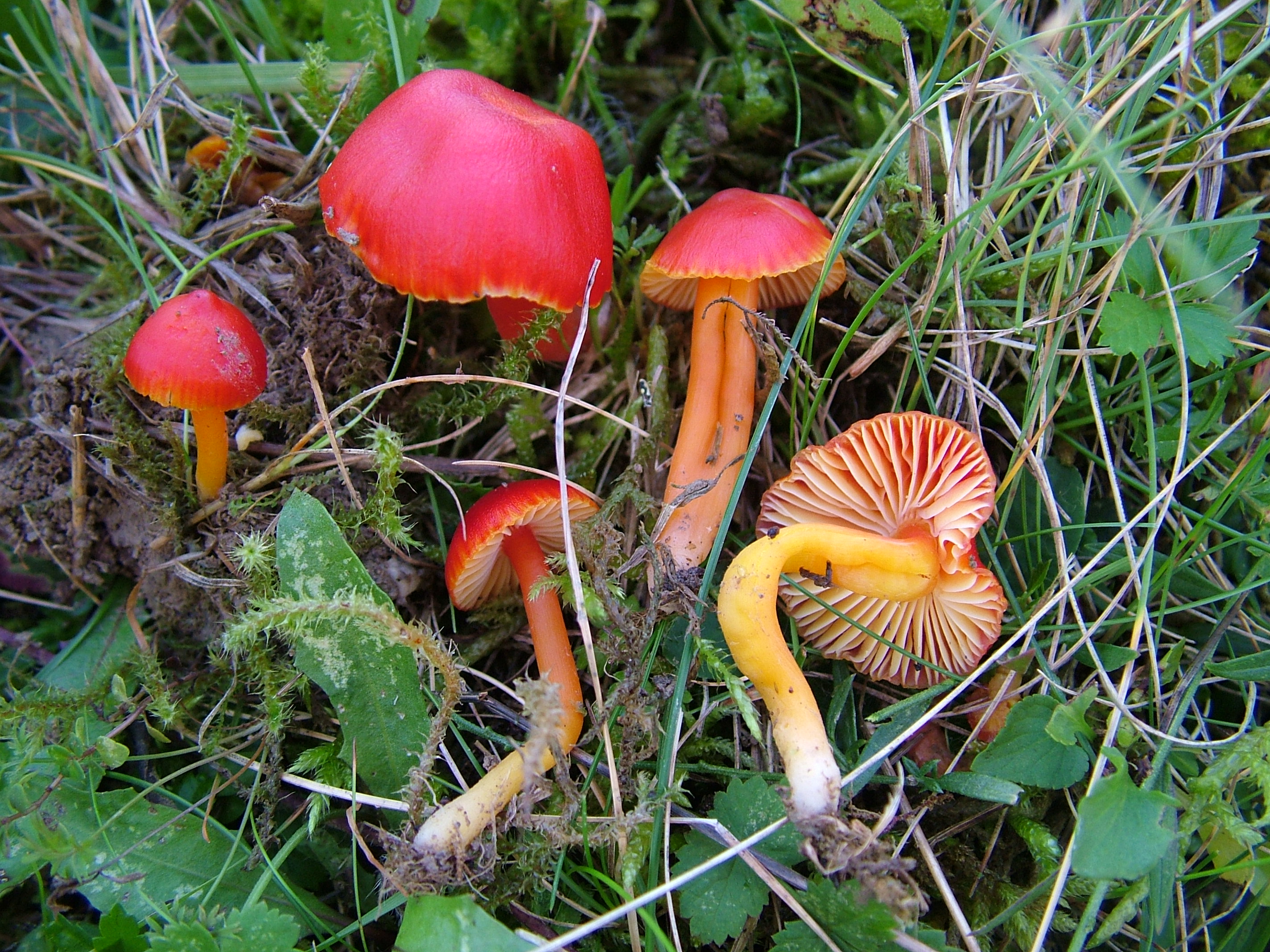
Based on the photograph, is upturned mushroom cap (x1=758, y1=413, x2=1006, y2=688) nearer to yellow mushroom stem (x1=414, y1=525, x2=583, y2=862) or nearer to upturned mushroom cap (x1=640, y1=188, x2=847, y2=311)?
upturned mushroom cap (x1=640, y1=188, x2=847, y2=311)

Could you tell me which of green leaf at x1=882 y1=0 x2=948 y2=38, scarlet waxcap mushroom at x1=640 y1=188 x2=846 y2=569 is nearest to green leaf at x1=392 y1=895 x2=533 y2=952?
scarlet waxcap mushroom at x1=640 y1=188 x2=846 y2=569

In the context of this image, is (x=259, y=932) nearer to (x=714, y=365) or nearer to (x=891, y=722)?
(x=891, y=722)

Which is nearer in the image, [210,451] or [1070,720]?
[1070,720]

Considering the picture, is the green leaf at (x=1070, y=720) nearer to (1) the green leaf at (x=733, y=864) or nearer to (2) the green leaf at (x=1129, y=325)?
(1) the green leaf at (x=733, y=864)

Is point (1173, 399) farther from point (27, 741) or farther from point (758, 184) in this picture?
point (27, 741)

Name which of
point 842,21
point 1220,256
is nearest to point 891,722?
point 1220,256
